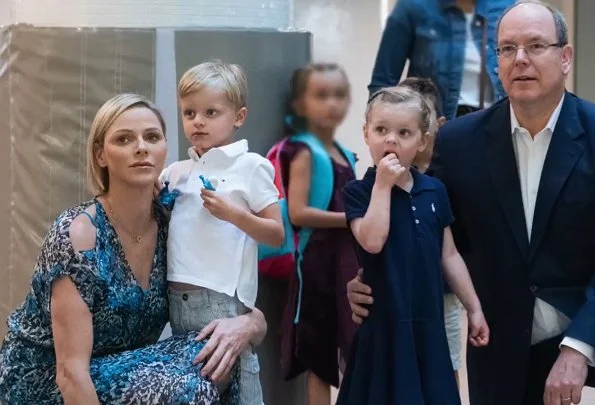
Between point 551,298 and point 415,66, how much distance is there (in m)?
1.13

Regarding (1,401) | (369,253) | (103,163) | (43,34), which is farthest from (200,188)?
(43,34)

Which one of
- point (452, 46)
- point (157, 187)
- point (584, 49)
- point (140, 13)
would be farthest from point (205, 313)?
point (584, 49)

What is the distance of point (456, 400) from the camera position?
251 cm

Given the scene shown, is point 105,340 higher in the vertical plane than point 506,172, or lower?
lower

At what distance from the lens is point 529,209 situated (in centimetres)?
265

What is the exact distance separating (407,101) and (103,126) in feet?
2.50

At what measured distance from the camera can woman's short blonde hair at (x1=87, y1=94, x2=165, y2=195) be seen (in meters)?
2.50

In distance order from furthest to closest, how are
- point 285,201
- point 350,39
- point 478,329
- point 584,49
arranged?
point 584,49
point 350,39
point 285,201
point 478,329

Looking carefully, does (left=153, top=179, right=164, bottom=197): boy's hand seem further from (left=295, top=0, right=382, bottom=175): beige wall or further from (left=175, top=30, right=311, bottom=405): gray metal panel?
(left=295, top=0, right=382, bottom=175): beige wall

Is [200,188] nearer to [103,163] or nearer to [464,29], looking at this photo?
[103,163]

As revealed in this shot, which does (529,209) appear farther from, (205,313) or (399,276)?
(205,313)

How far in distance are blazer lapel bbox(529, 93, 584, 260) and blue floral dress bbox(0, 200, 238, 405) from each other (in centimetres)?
93

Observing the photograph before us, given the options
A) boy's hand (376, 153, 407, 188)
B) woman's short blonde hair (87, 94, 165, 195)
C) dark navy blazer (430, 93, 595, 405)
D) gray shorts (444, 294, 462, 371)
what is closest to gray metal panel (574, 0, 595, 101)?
gray shorts (444, 294, 462, 371)

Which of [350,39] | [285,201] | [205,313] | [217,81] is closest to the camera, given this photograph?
[205,313]
